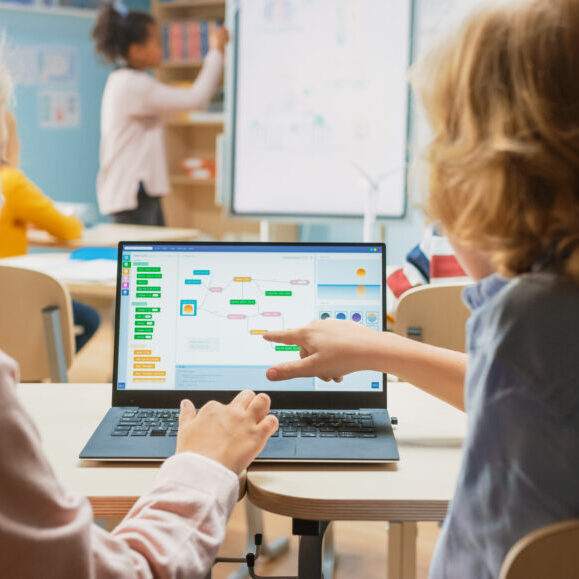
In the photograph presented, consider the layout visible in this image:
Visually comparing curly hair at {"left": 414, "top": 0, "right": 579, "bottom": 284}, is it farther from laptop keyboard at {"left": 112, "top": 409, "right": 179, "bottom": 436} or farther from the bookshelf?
the bookshelf

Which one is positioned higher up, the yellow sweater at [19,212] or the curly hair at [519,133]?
the curly hair at [519,133]

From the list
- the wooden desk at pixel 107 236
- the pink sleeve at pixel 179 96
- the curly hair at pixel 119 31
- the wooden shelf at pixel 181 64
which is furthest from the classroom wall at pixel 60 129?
the wooden desk at pixel 107 236

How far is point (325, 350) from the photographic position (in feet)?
3.77

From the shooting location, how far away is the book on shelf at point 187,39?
5.60 metres

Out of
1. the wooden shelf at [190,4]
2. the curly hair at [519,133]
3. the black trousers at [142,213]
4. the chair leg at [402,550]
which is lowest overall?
the chair leg at [402,550]

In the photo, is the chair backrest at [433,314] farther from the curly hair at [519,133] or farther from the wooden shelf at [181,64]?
the wooden shelf at [181,64]

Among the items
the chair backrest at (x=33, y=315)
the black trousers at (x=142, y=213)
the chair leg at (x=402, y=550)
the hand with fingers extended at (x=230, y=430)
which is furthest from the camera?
the black trousers at (x=142, y=213)

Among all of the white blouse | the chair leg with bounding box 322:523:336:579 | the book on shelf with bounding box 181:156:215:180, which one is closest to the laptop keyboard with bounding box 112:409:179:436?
the chair leg with bounding box 322:523:336:579

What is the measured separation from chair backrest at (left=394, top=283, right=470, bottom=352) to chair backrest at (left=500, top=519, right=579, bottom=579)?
1.16 meters

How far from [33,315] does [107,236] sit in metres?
1.30

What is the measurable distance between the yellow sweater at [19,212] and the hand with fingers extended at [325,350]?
2.12 metres

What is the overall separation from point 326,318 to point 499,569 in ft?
1.88

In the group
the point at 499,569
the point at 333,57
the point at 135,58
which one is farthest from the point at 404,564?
the point at 135,58

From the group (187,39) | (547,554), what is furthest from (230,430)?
(187,39)
